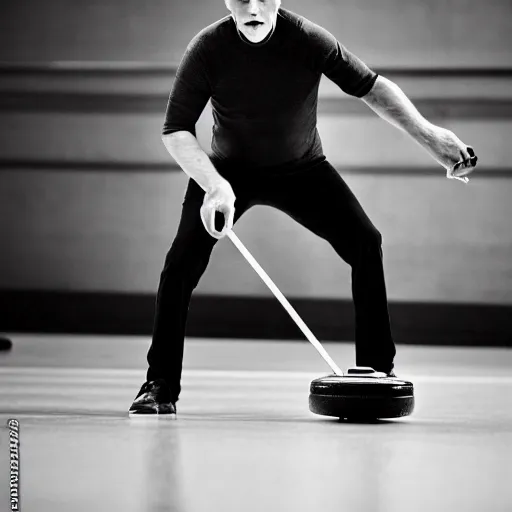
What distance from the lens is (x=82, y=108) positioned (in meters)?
7.04

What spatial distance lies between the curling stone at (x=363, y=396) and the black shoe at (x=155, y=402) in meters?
0.42

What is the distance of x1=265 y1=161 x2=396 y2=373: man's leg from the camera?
9.15 ft

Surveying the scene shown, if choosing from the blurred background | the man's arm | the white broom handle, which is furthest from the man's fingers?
the blurred background

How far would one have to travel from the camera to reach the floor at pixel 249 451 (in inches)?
57.9

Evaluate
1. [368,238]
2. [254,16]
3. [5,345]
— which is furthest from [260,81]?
[5,345]

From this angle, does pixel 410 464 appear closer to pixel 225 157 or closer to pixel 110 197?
pixel 225 157

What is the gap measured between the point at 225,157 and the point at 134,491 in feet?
5.07

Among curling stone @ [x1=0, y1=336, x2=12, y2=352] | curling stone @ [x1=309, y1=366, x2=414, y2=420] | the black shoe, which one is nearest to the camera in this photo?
curling stone @ [x1=309, y1=366, x2=414, y2=420]

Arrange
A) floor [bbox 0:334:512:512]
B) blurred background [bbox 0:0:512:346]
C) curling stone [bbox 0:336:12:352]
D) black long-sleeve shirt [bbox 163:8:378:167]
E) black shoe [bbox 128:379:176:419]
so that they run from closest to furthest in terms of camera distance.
Result: 1. floor [bbox 0:334:512:512]
2. black shoe [bbox 128:379:176:419]
3. black long-sleeve shirt [bbox 163:8:378:167]
4. curling stone [bbox 0:336:12:352]
5. blurred background [bbox 0:0:512:346]

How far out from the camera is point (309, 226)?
290 centimetres

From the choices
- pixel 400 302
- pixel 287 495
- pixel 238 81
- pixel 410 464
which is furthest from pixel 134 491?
pixel 400 302

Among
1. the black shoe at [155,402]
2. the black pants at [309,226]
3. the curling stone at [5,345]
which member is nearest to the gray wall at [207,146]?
the curling stone at [5,345]

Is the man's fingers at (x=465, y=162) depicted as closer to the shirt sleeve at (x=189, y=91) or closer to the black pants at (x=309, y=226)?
the black pants at (x=309, y=226)

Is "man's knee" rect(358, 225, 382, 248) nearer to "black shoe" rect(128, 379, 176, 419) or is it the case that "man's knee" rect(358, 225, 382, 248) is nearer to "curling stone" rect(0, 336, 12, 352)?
"black shoe" rect(128, 379, 176, 419)
